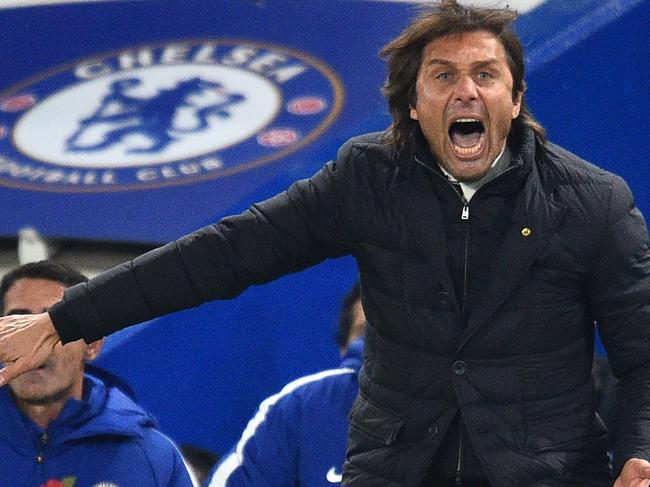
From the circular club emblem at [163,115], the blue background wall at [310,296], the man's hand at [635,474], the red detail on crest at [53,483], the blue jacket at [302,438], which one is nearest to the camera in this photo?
the man's hand at [635,474]

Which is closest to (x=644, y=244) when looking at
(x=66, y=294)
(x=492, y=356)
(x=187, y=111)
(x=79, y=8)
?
(x=492, y=356)

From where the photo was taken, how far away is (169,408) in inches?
130

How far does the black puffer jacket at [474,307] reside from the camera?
5.45ft

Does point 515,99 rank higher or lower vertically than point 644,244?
higher

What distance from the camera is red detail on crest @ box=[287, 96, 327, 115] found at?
4426 millimetres

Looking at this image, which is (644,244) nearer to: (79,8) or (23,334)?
(23,334)

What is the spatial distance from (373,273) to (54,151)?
9.25 feet

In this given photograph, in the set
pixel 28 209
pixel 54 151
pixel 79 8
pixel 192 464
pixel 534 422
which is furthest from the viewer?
pixel 79 8

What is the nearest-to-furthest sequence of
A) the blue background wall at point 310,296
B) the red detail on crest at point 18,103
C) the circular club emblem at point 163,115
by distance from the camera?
the blue background wall at point 310,296, the circular club emblem at point 163,115, the red detail on crest at point 18,103

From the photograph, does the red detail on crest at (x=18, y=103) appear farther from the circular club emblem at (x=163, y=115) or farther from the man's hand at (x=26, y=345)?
the man's hand at (x=26, y=345)

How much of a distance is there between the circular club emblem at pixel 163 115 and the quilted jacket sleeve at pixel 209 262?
2.44 meters

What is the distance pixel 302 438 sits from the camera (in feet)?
8.63

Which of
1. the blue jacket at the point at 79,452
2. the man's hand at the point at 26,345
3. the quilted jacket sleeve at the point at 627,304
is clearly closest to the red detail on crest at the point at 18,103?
the blue jacket at the point at 79,452

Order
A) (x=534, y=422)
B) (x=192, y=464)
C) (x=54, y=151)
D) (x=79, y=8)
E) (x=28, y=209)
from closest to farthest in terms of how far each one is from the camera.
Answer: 1. (x=534, y=422)
2. (x=192, y=464)
3. (x=28, y=209)
4. (x=54, y=151)
5. (x=79, y=8)
